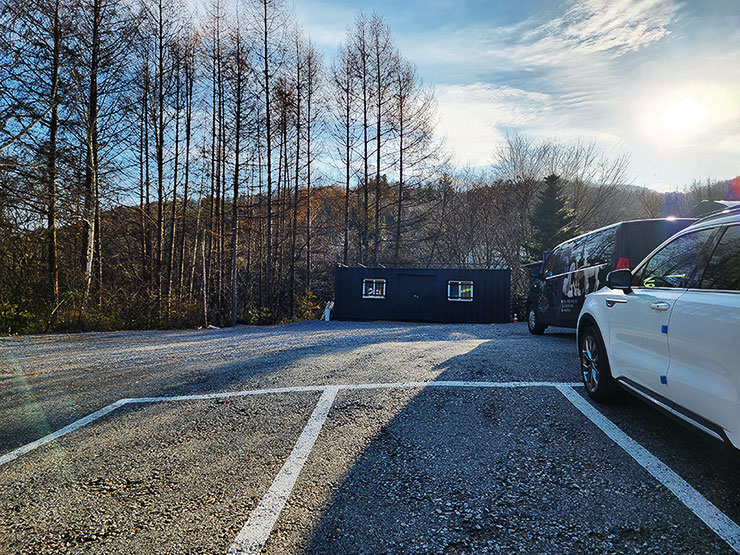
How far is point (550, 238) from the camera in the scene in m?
26.9

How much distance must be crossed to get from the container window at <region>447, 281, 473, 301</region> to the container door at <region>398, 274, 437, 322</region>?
29.7 inches

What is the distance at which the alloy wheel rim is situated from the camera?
3.85 meters

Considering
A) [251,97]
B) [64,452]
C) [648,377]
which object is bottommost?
[64,452]

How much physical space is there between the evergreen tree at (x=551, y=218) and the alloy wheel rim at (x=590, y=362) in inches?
939

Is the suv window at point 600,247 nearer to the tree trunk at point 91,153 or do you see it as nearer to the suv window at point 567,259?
the suv window at point 567,259

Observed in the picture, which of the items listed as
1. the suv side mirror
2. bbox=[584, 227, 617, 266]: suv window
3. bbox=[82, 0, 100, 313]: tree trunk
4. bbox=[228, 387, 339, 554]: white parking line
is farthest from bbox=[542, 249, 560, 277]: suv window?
bbox=[82, 0, 100, 313]: tree trunk

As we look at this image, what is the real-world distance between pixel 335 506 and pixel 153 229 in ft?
57.7

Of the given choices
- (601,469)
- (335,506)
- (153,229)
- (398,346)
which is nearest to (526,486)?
(601,469)

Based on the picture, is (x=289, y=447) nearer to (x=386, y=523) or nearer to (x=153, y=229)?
(x=386, y=523)

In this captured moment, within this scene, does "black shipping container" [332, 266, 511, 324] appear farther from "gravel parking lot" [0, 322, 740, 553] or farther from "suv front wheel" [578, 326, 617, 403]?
"suv front wheel" [578, 326, 617, 403]

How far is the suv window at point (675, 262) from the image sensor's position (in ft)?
8.96

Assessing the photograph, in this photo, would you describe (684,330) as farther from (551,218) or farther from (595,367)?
(551,218)

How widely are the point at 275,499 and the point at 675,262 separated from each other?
3.11 meters

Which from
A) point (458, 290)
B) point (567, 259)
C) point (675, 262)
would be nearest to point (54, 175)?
point (567, 259)
